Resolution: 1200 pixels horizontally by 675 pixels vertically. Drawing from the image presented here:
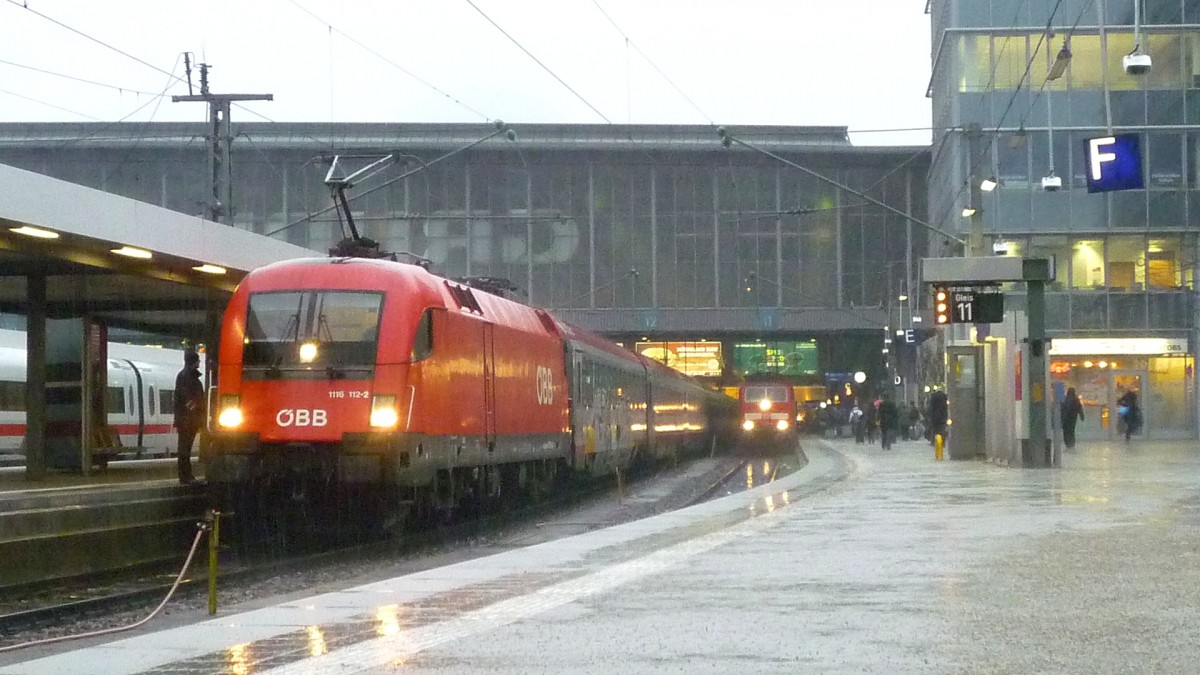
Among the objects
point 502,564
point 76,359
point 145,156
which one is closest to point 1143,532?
point 502,564

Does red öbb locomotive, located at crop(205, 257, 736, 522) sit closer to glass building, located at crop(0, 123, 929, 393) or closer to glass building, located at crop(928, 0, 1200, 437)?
glass building, located at crop(928, 0, 1200, 437)

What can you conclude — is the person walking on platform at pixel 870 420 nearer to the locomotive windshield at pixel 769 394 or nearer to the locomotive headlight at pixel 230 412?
the locomotive windshield at pixel 769 394

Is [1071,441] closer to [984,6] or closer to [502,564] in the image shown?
[984,6]

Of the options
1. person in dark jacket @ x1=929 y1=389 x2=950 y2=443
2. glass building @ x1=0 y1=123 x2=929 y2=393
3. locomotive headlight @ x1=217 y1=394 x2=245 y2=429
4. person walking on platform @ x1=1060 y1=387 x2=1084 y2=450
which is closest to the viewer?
locomotive headlight @ x1=217 y1=394 x2=245 y2=429

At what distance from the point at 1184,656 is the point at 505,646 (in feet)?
11.9

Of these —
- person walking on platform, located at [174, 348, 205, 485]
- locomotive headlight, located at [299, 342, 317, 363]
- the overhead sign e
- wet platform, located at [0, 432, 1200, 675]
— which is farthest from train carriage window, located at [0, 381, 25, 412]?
the overhead sign e

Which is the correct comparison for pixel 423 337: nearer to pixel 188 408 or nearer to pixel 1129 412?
pixel 188 408

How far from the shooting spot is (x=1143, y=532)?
16031 mm

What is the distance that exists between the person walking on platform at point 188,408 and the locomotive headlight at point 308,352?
2.45 m

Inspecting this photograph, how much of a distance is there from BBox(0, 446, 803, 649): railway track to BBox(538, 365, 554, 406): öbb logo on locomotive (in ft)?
6.36

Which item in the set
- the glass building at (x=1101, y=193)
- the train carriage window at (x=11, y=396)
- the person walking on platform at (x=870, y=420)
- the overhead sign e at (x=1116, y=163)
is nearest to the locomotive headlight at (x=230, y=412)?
the overhead sign e at (x=1116, y=163)

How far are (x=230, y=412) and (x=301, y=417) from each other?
34.3 inches

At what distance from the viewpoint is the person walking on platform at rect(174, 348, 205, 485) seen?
798 inches

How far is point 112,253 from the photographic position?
2012cm
